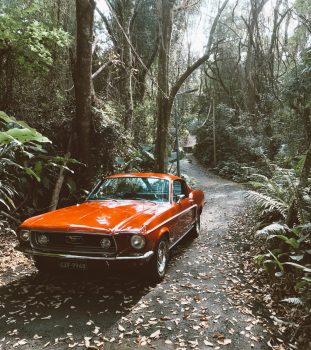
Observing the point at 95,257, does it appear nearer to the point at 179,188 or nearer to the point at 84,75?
the point at 179,188

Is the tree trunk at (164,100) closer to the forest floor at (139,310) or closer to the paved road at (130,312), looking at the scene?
the forest floor at (139,310)

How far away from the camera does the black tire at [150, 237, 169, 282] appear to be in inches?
201

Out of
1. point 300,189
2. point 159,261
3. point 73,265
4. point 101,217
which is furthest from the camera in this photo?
point 300,189

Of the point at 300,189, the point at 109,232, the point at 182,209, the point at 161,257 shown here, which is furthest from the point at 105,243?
the point at 300,189

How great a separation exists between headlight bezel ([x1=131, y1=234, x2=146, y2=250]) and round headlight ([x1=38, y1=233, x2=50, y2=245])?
1269mm

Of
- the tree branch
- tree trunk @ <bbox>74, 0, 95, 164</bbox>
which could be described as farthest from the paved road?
the tree branch

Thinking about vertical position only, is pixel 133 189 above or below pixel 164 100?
below

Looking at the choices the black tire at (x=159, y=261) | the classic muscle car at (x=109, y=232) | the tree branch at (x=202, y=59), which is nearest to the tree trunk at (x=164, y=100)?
the tree branch at (x=202, y=59)

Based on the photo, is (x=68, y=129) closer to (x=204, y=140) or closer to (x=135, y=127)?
(x=135, y=127)

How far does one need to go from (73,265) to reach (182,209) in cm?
266

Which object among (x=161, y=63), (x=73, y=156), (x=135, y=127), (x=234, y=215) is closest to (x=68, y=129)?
(x=73, y=156)

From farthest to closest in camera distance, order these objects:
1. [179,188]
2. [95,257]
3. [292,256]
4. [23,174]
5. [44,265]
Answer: [23,174] < [179,188] < [44,265] < [292,256] < [95,257]

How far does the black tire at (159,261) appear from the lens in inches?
201

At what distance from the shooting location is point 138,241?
4.70 m
